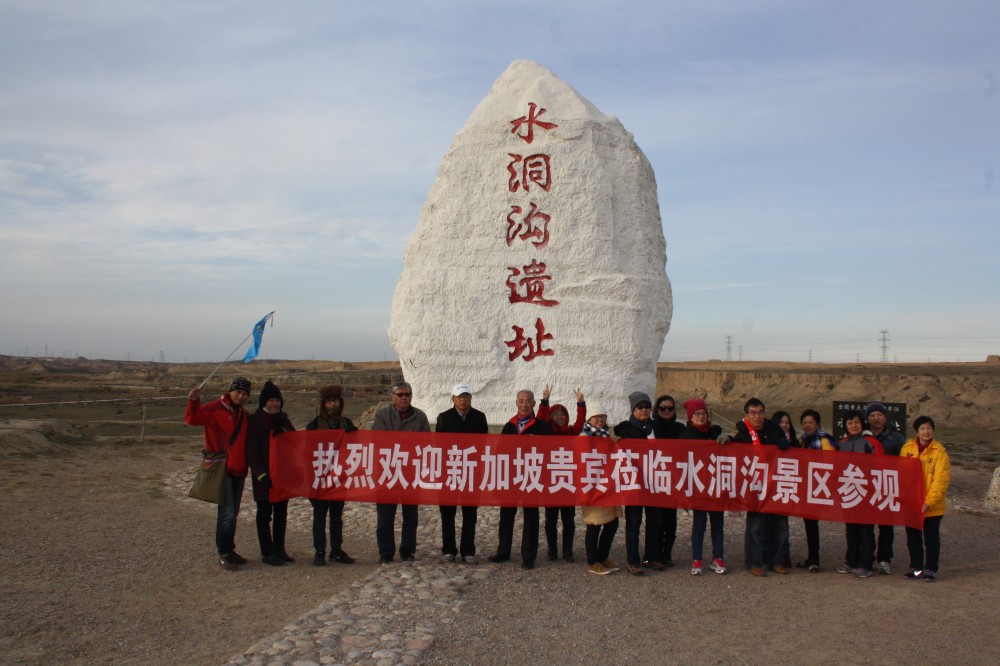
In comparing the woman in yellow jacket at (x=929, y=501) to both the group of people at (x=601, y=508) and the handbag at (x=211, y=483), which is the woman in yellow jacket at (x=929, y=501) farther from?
the handbag at (x=211, y=483)

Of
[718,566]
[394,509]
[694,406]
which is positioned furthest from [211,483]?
[718,566]

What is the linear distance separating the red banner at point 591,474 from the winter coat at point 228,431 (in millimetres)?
260

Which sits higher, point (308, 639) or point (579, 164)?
point (579, 164)

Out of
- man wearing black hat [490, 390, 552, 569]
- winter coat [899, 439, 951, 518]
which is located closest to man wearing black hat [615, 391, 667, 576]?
man wearing black hat [490, 390, 552, 569]

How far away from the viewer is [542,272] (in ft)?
31.6

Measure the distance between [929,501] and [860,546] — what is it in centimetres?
67

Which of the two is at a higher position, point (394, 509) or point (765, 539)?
point (394, 509)

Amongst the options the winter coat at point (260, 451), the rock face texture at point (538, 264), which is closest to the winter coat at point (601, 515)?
the winter coat at point (260, 451)

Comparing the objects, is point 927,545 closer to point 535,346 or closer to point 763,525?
point 763,525

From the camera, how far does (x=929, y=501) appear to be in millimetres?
5957

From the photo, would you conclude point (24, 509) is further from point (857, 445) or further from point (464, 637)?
point (857, 445)

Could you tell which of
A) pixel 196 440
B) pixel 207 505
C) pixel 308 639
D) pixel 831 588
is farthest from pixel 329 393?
pixel 196 440

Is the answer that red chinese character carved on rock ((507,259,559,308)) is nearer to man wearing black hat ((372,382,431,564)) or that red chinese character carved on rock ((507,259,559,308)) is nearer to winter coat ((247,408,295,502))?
man wearing black hat ((372,382,431,564))

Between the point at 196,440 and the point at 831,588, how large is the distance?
43.4 feet
